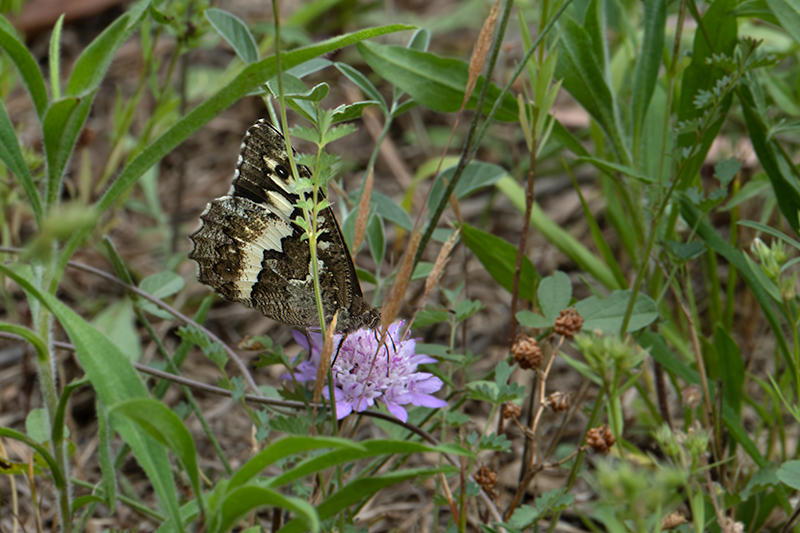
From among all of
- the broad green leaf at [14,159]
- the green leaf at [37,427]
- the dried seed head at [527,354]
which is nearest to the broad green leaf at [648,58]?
the dried seed head at [527,354]

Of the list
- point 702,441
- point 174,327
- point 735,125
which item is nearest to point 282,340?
point 174,327

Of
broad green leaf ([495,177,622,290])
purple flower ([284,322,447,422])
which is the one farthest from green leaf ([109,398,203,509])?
broad green leaf ([495,177,622,290])

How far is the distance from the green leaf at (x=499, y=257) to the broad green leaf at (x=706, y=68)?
1.47 ft

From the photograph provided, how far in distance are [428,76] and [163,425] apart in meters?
1.19

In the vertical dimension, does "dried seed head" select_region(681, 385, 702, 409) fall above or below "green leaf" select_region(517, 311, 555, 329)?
below

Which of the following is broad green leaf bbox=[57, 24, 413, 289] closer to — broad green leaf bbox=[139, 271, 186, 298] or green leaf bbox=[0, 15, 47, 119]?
Result: green leaf bbox=[0, 15, 47, 119]

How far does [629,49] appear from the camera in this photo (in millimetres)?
2227

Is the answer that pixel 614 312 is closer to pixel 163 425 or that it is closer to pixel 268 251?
pixel 268 251

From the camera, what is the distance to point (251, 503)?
3.23 feet

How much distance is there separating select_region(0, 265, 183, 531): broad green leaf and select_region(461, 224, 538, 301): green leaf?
3.23ft

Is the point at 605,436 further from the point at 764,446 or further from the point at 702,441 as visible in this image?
the point at 764,446

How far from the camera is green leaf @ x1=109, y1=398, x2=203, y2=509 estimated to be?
90cm

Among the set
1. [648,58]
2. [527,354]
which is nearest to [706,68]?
[648,58]

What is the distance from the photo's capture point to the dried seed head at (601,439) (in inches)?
52.8
